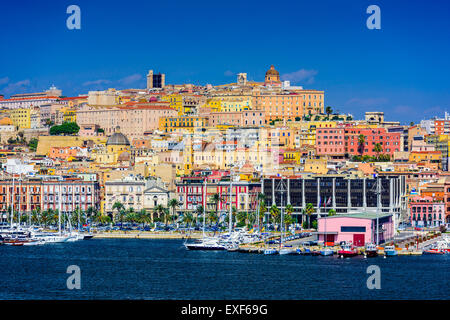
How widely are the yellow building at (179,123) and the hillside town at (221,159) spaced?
12cm

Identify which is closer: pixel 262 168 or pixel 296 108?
pixel 262 168

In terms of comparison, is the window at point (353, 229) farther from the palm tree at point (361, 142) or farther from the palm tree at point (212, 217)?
the palm tree at point (361, 142)

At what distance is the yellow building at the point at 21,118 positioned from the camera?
4311 inches

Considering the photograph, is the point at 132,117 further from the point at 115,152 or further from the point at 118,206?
the point at 118,206

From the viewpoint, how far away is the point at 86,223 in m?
63.8

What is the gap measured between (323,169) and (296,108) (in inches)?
1066

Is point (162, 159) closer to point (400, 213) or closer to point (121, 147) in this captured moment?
point (121, 147)

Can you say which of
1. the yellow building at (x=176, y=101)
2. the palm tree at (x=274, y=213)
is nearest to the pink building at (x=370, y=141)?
the yellow building at (x=176, y=101)

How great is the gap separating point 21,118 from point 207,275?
3049 inches

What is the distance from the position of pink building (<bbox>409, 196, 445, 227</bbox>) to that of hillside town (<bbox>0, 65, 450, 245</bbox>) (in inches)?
2.6

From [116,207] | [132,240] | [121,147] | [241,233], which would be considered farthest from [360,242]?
[121,147]

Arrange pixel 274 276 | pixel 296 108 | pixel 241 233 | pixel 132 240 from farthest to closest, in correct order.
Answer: pixel 296 108 → pixel 132 240 → pixel 241 233 → pixel 274 276

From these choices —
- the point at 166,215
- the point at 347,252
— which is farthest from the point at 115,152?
the point at 347,252

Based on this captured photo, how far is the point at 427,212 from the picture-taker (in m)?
62.0
